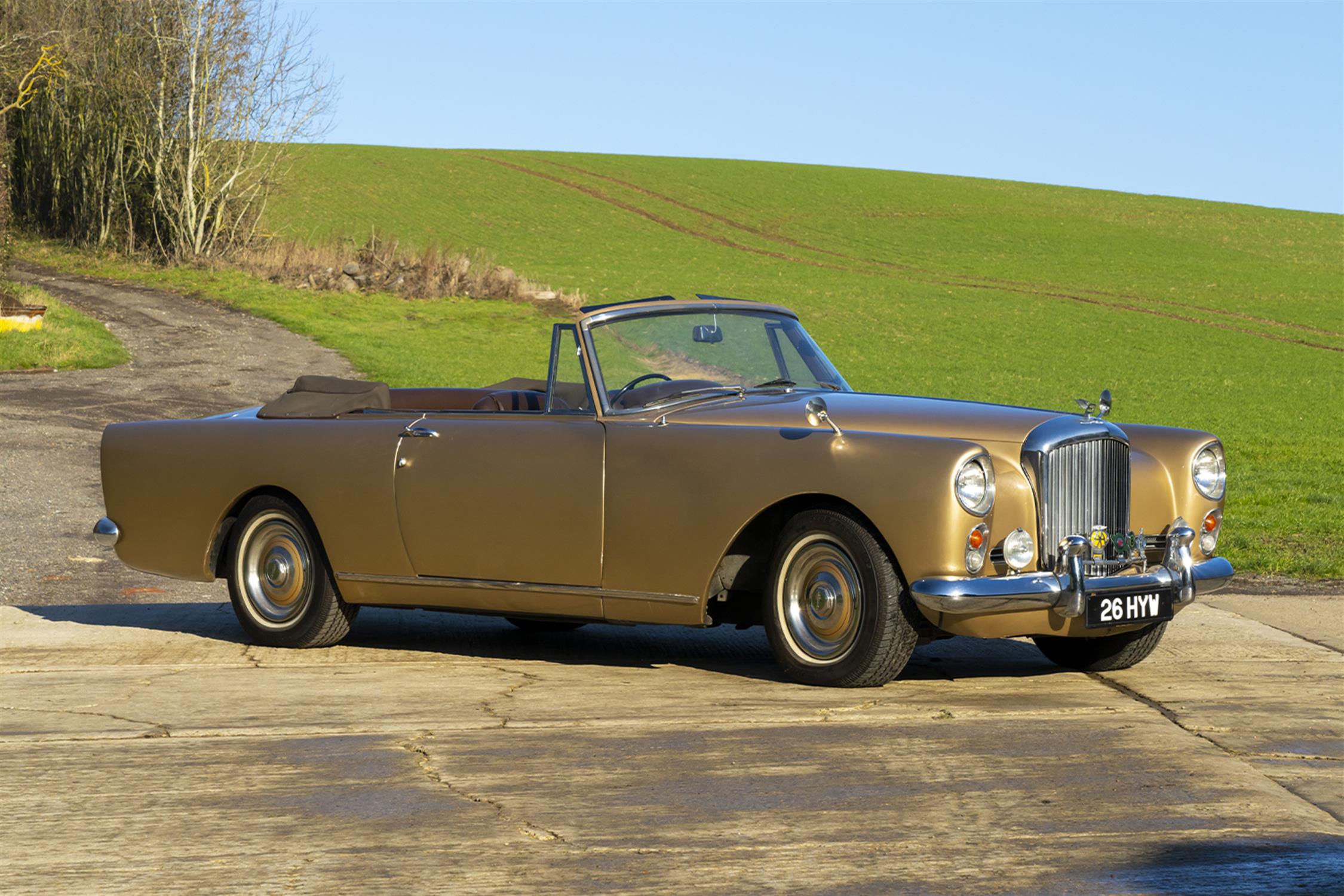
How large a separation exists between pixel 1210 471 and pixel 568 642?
3.23 meters

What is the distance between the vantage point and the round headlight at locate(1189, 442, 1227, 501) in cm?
682

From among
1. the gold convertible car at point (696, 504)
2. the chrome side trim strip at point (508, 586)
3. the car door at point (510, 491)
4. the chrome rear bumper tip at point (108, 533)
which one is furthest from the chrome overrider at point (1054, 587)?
the chrome rear bumper tip at point (108, 533)

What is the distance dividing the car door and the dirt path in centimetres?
298

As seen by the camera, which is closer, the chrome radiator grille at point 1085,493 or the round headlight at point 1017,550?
the round headlight at point 1017,550

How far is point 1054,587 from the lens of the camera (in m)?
5.87

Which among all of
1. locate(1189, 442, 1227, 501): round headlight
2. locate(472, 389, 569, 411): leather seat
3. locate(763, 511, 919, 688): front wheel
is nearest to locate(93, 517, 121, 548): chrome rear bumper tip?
locate(472, 389, 569, 411): leather seat

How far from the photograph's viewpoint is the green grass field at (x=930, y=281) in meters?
29.0

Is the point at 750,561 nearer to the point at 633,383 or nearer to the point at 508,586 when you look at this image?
the point at 633,383

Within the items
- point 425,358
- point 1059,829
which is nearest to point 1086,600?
point 1059,829

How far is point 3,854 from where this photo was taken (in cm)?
405

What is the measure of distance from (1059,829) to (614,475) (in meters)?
2.89

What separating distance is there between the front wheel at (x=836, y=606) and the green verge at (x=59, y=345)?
2204 centimetres

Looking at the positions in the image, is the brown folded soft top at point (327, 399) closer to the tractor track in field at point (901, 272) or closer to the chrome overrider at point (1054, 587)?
the chrome overrider at point (1054, 587)

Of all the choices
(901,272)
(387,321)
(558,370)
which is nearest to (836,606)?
(558,370)
